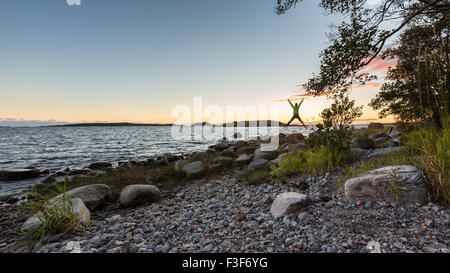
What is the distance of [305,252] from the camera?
7.87 feet

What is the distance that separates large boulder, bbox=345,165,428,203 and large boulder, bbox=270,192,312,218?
86cm

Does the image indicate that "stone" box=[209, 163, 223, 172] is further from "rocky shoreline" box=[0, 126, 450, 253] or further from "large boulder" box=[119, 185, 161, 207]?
"rocky shoreline" box=[0, 126, 450, 253]

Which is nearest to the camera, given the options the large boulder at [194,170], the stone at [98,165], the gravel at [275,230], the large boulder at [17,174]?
the gravel at [275,230]

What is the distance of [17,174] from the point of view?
389 inches

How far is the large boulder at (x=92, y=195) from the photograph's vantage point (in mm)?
5152

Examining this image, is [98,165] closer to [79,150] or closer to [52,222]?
[79,150]

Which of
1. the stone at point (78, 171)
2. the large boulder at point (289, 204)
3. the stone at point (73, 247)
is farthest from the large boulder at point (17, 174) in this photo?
the large boulder at point (289, 204)

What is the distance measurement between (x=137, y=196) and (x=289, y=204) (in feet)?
14.1

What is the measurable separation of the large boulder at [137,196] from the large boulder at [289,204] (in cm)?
377

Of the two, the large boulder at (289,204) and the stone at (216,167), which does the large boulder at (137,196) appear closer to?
the stone at (216,167)

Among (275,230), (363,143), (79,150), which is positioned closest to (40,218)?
(275,230)

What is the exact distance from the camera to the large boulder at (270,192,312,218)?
3392 millimetres
